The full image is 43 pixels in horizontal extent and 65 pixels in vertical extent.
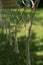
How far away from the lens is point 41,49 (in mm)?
8578

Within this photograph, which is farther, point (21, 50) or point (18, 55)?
point (21, 50)

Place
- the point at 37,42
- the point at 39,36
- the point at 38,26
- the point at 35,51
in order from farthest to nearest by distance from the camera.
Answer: the point at 38,26
the point at 39,36
the point at 37,42
the point at 35,51

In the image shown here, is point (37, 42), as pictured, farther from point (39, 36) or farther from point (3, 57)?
point (3, 57)

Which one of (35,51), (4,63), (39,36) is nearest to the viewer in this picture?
(4,63)

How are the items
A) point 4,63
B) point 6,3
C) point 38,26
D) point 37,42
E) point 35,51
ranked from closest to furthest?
1. point 4,63
2. point 35,51
3. point 37,42
4. point 38,26
5. point 6,3

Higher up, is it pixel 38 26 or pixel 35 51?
pixel 35 51

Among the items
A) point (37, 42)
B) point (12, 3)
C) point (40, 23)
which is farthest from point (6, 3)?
point (37, 42)

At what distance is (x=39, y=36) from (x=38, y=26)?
168 centimetres

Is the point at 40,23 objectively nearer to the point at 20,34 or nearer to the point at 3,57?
the point at 20,34

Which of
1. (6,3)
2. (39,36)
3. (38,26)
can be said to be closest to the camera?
(39,36)

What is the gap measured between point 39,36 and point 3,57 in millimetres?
2599

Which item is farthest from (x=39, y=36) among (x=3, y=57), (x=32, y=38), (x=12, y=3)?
(x=12, y=3)

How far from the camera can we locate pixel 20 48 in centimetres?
858

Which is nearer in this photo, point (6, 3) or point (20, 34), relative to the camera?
point (20, 34)
